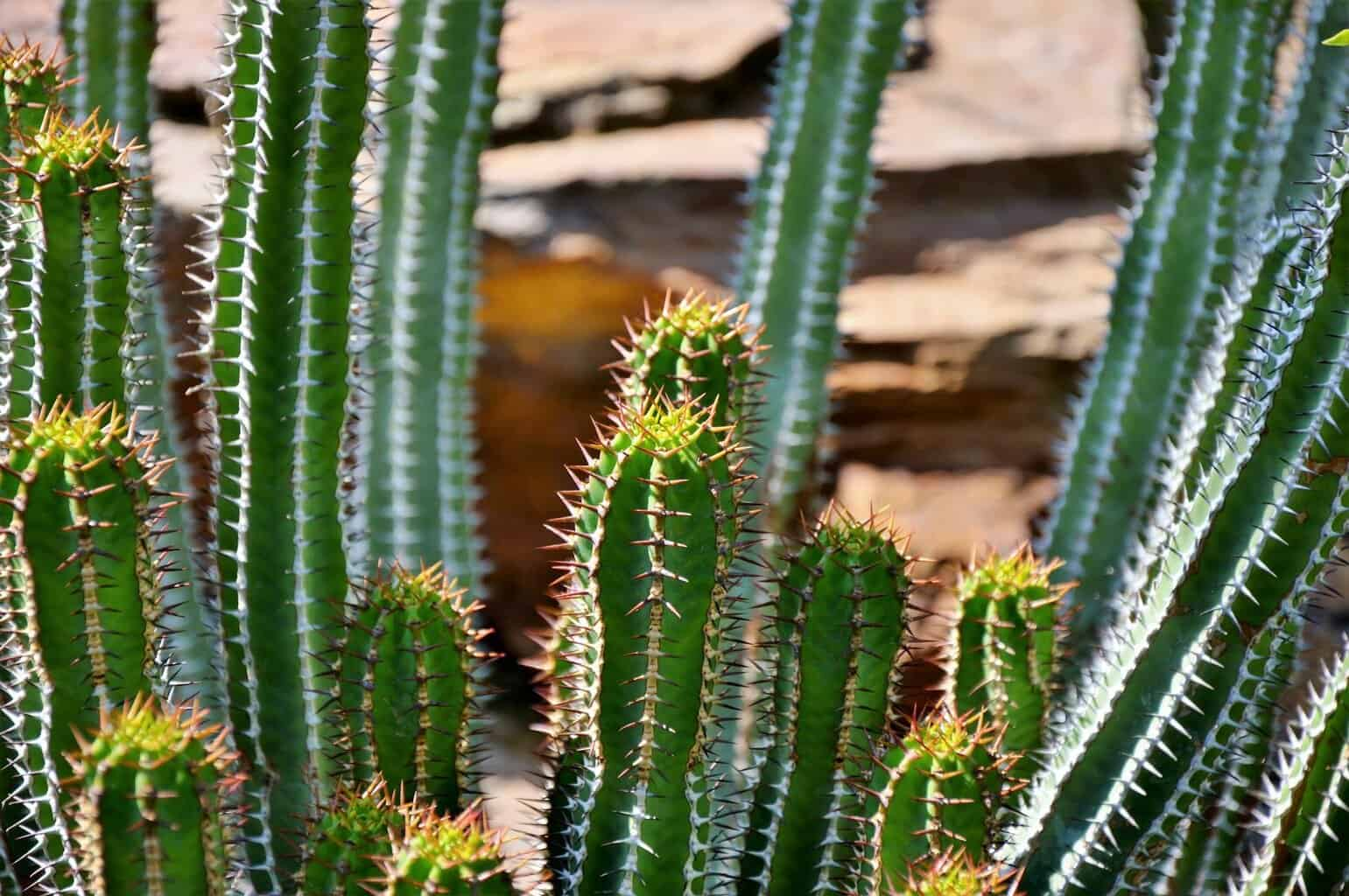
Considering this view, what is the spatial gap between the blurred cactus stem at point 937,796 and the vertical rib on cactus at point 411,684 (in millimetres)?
657

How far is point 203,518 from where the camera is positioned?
3.43 m

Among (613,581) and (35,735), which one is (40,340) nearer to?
(35,735)

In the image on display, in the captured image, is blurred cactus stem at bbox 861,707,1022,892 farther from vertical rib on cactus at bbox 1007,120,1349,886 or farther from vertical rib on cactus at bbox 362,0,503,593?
vertical rib on cactus at bbox 362,0,503,593

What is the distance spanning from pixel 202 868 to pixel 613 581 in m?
0.59

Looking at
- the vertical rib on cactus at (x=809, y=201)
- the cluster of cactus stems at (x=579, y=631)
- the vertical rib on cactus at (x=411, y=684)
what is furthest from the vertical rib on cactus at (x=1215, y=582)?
the vertical rib on cactus at (x=809, y=201)

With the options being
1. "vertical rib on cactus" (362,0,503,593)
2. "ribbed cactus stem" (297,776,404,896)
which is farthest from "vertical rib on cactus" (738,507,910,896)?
"vertical rib on cactus" (362,0,503,593)

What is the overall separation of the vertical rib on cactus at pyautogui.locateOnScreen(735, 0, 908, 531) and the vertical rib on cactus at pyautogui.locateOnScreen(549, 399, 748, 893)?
1.11 meters

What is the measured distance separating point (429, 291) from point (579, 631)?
157 centimetres

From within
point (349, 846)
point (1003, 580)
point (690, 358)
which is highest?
Result: point (690, 358)

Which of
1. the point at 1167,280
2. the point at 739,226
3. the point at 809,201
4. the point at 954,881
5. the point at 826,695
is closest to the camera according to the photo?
the point at 954,881

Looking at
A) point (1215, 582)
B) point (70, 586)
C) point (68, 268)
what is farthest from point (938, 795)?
point (68, 268)

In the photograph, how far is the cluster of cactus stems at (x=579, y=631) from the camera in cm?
172

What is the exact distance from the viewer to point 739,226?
470 centimetres

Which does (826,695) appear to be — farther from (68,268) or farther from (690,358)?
(68,268)
